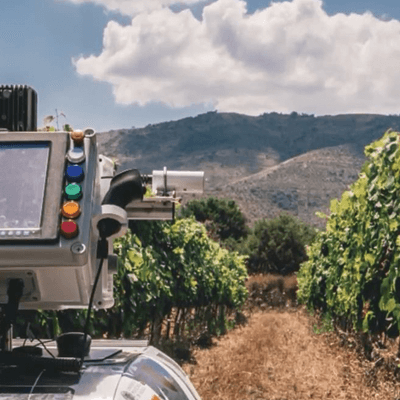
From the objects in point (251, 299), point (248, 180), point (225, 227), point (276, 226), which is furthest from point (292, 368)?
point (248, 180)

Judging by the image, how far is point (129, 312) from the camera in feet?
34.4

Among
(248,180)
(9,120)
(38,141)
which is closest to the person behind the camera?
(38,141)

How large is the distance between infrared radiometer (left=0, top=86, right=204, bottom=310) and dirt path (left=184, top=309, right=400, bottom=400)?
279 inches

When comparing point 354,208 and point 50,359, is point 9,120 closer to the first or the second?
point 50,359

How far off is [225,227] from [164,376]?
69571 millimetres

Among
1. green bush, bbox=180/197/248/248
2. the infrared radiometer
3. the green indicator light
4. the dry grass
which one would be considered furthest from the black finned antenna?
green bush, bbox=180/197/248/248

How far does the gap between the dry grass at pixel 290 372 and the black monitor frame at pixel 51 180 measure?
24.2 ft

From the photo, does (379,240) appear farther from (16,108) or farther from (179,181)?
(16,108)

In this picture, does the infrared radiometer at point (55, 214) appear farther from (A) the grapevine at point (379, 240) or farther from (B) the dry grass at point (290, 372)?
(B) the dry grass at point (290, 372)

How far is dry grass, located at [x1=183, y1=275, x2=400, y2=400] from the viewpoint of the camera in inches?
430

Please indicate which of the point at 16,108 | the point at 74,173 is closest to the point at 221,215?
the point at 16,108

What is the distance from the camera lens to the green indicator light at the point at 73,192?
2.86m

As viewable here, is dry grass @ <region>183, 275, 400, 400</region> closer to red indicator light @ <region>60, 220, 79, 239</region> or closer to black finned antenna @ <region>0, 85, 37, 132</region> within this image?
black finned antenna @ <region>0, 85, 37, 132</region>

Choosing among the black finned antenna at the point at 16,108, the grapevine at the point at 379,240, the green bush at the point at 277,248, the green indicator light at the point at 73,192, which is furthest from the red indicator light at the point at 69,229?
the green bush at the point at 277,248
